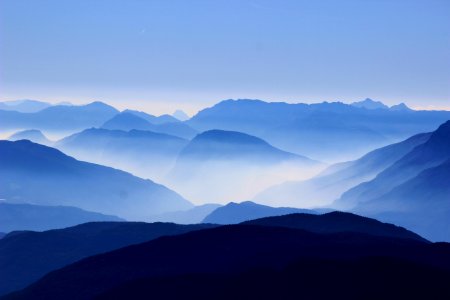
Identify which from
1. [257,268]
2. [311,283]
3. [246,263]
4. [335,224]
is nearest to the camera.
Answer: [311,283]

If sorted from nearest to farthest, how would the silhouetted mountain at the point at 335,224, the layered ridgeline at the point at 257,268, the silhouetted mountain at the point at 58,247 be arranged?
the layered ridgeline at the point at 257,268, the silhouetted mountain at the point at 335,224, the silhouetted mountain at the point at 58,247

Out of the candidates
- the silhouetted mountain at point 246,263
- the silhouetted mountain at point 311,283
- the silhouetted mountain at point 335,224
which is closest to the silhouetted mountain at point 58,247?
the silhouetted mountain at point 335,224

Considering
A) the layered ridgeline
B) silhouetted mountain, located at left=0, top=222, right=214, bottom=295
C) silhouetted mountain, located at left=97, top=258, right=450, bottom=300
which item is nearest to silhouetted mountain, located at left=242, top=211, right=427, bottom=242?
the layered ridgeline

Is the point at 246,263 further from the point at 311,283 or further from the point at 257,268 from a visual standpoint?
the point at 311,283

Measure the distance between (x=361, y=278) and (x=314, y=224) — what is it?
72447mm

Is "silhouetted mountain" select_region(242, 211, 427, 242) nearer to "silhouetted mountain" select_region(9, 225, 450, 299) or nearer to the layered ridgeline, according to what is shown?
the layered ridgeline

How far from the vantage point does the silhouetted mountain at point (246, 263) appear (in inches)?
3371

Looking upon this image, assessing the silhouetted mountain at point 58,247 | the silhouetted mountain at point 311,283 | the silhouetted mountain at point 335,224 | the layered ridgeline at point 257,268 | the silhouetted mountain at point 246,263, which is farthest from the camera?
the silhouetted mountain at point 58,247

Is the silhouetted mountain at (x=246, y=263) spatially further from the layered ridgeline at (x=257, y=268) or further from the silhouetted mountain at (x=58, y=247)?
the silhouetted mountain at (x=58, y=247)

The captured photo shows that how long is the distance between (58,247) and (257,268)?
4361 inches

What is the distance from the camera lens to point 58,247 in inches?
7338

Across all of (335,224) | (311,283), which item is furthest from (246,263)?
(335,224)

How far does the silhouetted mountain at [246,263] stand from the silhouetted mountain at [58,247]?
52460mm

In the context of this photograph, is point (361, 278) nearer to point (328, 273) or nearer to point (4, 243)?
point (328, 273)
